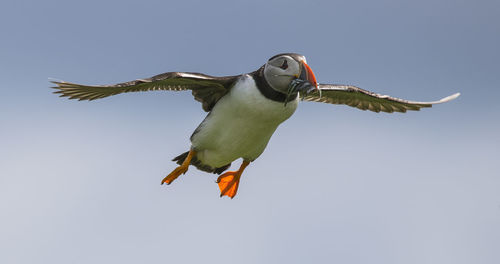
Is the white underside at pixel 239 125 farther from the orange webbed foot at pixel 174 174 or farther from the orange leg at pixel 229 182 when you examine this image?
the orange leg at pixel 229 182

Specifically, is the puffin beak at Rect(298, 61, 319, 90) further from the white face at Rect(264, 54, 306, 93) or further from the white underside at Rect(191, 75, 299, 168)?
the white underside at Rect(191, 75, 299, 168)

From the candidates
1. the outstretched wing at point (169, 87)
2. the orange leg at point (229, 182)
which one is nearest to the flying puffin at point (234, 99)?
the outstretched wing at point (169, 87)

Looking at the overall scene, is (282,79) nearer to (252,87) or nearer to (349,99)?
(252,87)

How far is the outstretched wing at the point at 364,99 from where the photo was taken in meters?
16.4

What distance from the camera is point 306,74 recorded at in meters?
12.8

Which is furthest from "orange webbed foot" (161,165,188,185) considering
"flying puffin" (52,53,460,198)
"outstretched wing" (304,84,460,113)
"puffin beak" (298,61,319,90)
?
"puffin beak" (298,61,319,90)

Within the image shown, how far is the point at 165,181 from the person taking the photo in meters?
15.1

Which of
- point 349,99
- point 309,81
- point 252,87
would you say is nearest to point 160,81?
point 252,87

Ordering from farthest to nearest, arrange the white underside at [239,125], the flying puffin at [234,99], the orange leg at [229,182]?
1. the orange leg at [229,182]
2. the white underside at [239,125]
3. the flying puffin at [234,99]

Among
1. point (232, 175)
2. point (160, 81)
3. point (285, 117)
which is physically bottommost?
point (232, 175)

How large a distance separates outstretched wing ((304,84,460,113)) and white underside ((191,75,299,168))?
2453 mm

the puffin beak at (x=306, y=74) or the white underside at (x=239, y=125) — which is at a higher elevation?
the puffin beak at (x=306, y=74)

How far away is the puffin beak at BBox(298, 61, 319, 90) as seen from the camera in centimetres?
1267

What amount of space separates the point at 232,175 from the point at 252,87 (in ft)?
11.7
